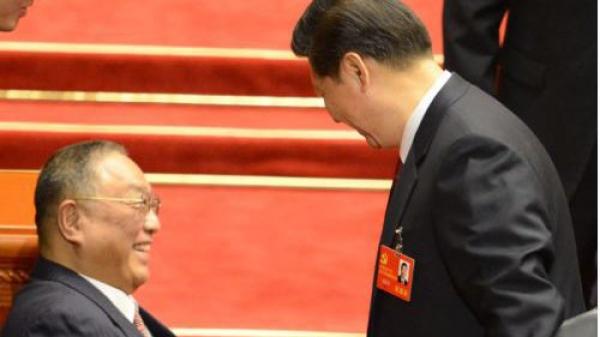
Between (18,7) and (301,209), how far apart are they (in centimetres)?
160

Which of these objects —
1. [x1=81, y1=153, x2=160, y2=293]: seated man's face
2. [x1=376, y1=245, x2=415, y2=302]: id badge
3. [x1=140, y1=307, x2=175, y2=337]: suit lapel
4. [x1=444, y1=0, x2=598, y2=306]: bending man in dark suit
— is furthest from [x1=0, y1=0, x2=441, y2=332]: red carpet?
[x1=376, y1=245, x2=415, y2=302]: id badge

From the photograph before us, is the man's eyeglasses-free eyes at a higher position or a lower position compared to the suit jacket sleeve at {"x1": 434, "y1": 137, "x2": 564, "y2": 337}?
lower

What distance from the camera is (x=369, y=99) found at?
Answer: 2266mm

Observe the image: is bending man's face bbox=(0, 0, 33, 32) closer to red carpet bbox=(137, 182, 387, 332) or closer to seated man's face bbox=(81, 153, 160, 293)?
seated man's face bbox=(81, 153, 160, 293)

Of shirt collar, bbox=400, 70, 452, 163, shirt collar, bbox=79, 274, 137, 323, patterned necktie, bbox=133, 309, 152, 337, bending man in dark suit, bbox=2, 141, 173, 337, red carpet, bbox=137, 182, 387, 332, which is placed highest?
shirt collar, bbox=400, 70, 452, 163

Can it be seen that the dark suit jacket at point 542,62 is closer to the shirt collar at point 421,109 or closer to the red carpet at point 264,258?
the red carpet at point 264,258

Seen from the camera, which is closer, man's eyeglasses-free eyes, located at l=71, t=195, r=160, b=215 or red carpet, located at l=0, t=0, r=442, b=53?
man's eyeglasses-free eyes, located at l=71, t=195, r=160, b=215

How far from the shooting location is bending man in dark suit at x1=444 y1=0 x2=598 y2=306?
3.67 m

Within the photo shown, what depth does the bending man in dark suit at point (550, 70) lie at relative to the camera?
3672 millimetres

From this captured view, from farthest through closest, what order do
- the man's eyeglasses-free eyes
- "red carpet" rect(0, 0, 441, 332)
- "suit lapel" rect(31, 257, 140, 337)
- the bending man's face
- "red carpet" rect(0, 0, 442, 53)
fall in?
"red carpet" rect(0, 0, 442, 53) → "red carpet" rect(0, 0, 441, 332) → the bending man's face → the man's eyeglasses-free eyes → "suit lapel" rect(31, 257, 140, 337)

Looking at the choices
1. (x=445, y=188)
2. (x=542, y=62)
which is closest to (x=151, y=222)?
(x=445, y=188)

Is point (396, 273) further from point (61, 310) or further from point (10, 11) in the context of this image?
point (10, 11)

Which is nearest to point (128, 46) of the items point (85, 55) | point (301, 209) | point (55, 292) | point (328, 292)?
point (85, 55)

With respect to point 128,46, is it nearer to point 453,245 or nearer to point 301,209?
point 301,209
